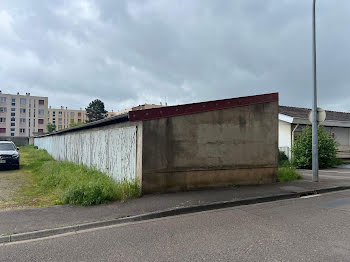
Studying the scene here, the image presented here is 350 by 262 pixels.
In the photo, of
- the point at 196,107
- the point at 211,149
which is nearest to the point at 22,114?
the point at 196,107

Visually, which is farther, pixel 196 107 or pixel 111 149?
pixel 111 149

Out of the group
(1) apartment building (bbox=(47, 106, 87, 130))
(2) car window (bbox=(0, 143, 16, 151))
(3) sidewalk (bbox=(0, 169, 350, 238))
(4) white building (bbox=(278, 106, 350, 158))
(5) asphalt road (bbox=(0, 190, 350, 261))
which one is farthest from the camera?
(1) apartment building (bbox=(47, 106, 87, 130))

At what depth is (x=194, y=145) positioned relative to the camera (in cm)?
815

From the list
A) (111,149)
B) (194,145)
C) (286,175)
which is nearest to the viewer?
(194,145)

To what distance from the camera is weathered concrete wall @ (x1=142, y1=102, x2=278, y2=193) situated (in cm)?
752

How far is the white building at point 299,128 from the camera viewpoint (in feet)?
60.1

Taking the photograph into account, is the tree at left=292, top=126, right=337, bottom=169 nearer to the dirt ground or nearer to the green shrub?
the green shrub

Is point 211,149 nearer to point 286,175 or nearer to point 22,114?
point 286,175

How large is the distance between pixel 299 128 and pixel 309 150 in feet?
10.8

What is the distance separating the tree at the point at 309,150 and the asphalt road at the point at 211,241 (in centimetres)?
1079

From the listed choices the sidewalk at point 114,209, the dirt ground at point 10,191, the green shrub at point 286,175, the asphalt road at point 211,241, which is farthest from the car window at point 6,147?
the green shrub at point 286,175

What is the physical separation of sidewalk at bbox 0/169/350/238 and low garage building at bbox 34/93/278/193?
636mm

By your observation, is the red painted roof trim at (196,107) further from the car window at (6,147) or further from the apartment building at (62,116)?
the apartment building at (62,116)

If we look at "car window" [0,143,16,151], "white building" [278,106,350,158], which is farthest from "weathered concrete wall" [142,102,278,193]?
"car window" [0,143,16,151]
